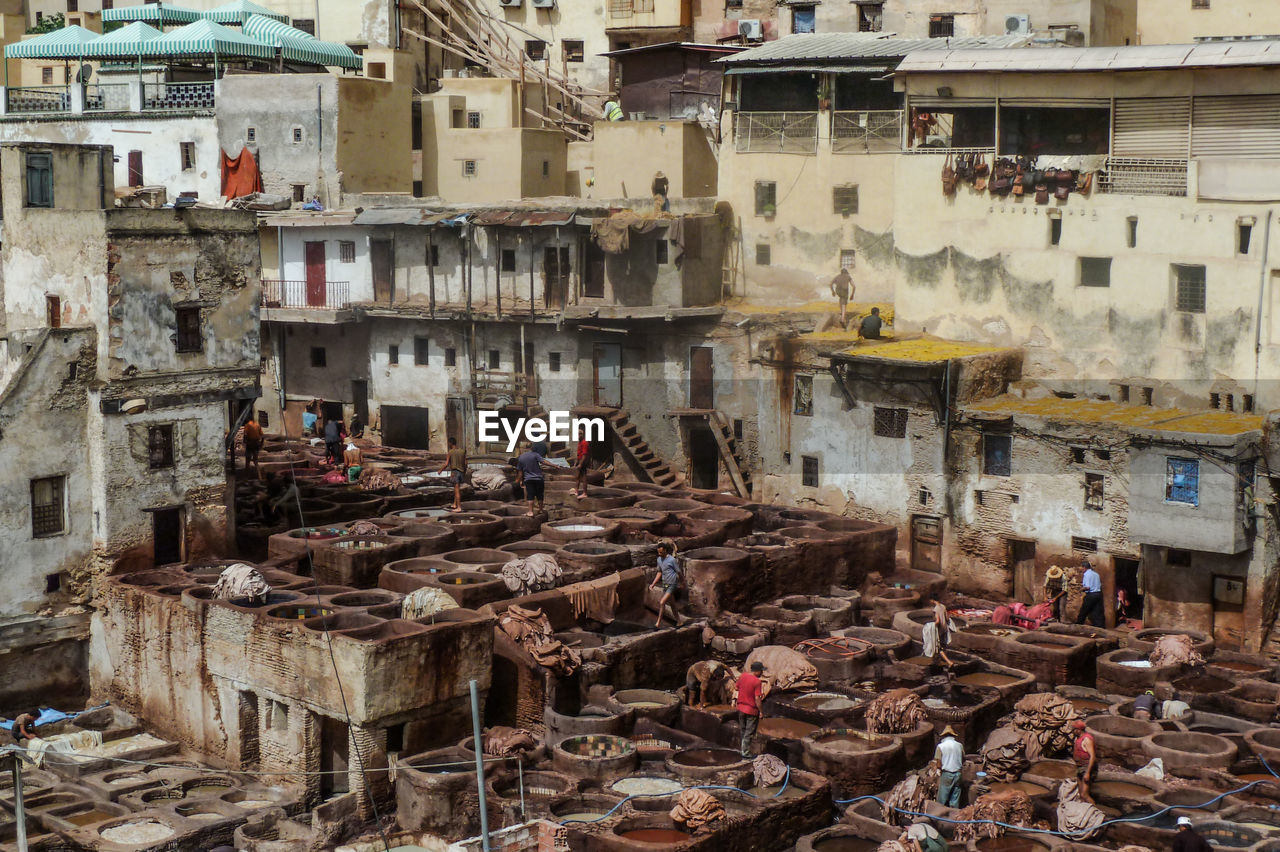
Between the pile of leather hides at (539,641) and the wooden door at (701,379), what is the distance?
1512cm

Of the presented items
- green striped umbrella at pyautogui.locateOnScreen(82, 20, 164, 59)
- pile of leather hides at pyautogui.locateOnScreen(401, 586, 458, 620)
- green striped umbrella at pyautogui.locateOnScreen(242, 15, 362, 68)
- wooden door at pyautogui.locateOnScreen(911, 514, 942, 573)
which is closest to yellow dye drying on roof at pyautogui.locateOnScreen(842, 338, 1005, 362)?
wooden door at pyautogui.locateOnScreen(911, 514, 942, 573)

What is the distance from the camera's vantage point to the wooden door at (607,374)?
45969 millimetres

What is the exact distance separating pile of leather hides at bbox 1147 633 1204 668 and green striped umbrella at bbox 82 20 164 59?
1361 inches

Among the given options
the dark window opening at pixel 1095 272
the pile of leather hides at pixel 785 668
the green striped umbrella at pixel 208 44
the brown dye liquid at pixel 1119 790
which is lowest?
the brown dye liquid at pixel 1119 790

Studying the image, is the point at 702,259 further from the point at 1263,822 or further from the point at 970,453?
the point at 1263,822

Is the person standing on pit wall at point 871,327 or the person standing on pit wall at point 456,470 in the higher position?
the person standing on pit wall at point 871,327

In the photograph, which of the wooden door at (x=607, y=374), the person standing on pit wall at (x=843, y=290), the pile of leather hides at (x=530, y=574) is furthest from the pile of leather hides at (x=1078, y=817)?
the wooden door at (x=607, y=374)

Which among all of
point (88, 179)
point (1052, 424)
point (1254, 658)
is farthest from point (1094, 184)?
point (88, 179)

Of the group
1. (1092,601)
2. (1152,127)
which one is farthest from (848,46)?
(1092,601)

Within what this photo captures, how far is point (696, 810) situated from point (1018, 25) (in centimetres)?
2657

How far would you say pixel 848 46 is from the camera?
1800 inches

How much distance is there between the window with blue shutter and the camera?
33.9m

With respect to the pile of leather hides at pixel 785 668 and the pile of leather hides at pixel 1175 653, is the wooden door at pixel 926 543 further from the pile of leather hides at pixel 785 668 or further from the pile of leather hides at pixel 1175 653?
the pile of leather hides at pixel 785 668

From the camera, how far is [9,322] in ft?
110
